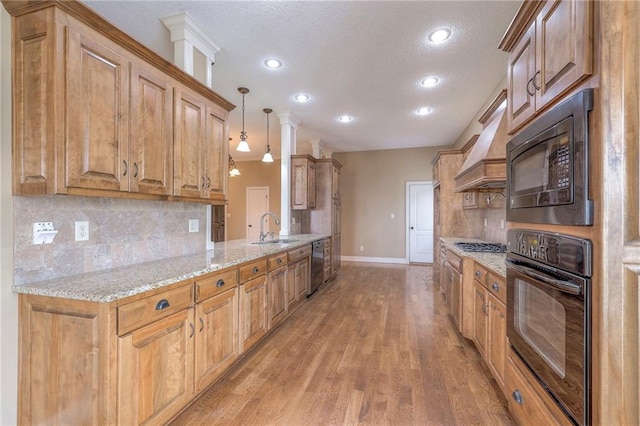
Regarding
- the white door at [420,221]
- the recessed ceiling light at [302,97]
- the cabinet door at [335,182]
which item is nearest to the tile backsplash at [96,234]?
the recessed ceiling light at [302,97]

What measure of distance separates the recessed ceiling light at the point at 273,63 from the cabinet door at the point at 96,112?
5.62 ft

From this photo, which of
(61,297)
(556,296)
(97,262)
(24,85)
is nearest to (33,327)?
(61,297)

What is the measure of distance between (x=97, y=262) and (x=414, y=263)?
252 inches

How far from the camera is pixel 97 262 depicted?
177 centimetres

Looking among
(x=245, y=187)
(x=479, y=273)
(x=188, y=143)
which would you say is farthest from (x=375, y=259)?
(x=188, y=143)

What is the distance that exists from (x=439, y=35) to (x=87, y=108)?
2774mm

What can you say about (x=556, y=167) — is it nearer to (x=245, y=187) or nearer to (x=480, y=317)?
(x=480, y=317)

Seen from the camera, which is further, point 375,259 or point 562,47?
point 375,259

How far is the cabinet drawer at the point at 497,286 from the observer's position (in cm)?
182

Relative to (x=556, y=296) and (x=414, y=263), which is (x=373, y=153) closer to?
(x=414, y=263)

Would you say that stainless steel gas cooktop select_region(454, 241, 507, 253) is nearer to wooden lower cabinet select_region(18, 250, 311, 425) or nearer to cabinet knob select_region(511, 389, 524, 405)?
cabinet knob select_region(511, 389, 524, 405)

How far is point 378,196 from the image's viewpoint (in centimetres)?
728

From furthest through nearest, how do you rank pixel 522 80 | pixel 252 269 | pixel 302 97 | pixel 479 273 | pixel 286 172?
1. pixel 286 172
2. pixel 302 97
3. pixel 252 269
4. pixel 479 273
5. pixel 522 80

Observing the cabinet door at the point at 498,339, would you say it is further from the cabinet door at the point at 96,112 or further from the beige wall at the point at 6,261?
the beige wall at the point at 6,261
